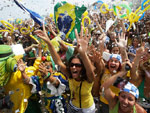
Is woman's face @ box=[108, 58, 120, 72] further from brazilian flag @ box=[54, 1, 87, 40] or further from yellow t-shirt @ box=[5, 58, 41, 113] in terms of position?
brazilian flag @ box=[54, 1, 87, 40]

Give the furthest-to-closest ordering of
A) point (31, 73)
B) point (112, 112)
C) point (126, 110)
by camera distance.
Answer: point (31, 73) → point (112, 112) → point (126, 110)

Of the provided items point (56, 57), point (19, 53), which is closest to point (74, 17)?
point (56, 57)

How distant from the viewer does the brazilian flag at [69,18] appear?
353 centimetres

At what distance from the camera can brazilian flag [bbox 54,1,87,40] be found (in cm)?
353

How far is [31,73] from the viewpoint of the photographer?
7.80 ft

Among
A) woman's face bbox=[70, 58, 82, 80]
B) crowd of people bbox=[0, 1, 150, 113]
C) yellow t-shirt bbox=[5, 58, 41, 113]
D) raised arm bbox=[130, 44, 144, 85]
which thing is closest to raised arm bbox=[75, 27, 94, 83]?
crowd of people bbox=[0, 1, 150, 113]

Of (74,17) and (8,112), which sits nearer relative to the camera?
(8,112)

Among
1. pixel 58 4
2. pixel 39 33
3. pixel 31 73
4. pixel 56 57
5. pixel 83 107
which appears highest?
pixel 58 4

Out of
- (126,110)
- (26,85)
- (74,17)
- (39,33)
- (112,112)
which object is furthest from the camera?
(74,17)

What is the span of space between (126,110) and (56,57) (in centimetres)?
120

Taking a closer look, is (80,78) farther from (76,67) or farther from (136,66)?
(136,66)

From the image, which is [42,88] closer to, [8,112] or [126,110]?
[8,112]

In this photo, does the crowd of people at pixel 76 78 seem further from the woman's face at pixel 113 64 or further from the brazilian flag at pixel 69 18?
the brazilian flag at pixel 69 18

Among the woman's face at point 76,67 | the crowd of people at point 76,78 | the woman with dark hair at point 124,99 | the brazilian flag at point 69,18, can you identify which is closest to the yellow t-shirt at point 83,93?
the crowd of people at point 76,78
